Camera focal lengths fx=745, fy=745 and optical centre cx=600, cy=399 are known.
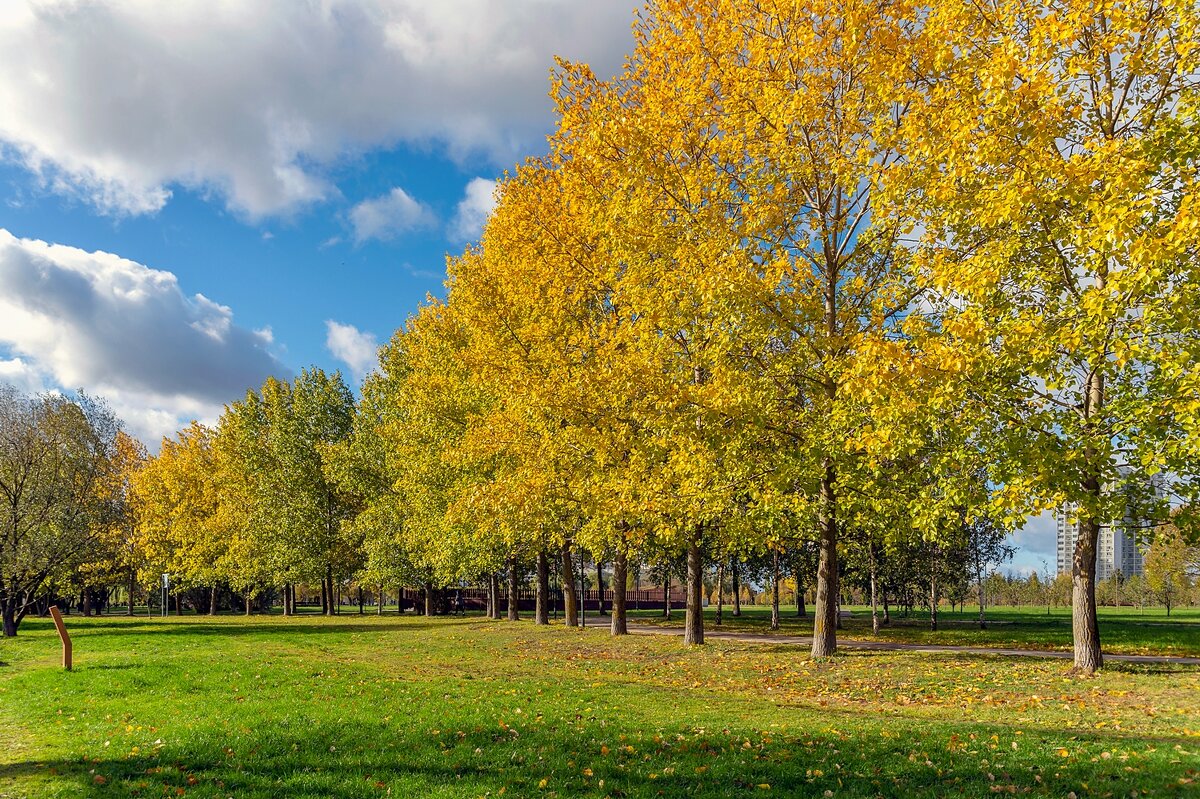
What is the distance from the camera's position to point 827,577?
1574 cm

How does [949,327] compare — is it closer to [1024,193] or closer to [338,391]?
[1024,193]

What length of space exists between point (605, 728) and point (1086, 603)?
399 inches

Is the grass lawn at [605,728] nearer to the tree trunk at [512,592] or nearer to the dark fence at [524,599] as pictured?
the tree trunk at [512,592]

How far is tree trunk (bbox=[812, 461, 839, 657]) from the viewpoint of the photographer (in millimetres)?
15061

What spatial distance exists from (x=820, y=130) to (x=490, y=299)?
11736 millimetres

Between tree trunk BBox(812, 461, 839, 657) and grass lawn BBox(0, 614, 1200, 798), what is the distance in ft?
2.34

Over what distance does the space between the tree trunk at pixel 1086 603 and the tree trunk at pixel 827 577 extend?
171 inches

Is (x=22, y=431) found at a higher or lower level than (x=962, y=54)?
lower

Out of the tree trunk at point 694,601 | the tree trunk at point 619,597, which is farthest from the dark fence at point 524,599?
the tree trunk at point 694,601

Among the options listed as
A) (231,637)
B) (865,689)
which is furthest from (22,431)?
(865,689)

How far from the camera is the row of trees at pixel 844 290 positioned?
35.4 feet

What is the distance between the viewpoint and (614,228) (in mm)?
16516

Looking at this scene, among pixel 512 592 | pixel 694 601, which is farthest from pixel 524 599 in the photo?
pixel 694 601

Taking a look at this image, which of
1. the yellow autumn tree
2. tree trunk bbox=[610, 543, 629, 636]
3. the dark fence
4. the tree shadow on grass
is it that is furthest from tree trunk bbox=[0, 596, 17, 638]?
the yellow autumn tree
